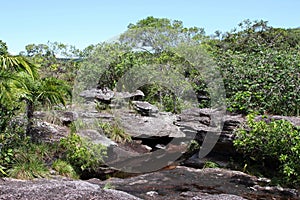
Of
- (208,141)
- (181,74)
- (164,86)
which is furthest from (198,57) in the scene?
(208,141)

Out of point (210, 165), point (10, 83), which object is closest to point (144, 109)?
point (210, 165)

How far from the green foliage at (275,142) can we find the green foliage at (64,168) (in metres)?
4.13

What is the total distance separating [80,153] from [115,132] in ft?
8.31

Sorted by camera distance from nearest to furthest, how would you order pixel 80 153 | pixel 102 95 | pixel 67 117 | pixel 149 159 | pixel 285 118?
pixel 80 153 < pixel 285 118 < pixel 67 117 < pixel 149 159 < pixel 102 95

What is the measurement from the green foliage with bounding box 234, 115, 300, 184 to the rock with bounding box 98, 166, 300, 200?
0.58m

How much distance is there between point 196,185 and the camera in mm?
8516

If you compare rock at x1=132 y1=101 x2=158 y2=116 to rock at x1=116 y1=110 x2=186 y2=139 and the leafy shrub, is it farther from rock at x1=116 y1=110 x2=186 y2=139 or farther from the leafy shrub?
the leafy shrub

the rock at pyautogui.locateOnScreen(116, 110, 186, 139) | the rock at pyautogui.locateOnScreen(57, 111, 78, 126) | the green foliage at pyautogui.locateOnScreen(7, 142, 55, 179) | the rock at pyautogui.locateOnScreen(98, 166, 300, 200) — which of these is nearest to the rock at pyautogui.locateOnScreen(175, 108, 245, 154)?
the rock at pyautogui.locateOnScreen(116, 110, 186, 139)

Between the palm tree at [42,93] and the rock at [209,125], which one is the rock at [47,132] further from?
the rock at [209,125]

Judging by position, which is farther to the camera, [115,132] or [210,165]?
[115,132]

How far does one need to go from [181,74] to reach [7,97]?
30.7ft

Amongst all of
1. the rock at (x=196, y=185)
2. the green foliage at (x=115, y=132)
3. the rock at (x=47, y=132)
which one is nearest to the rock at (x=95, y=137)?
the rock at (x=47, y=132)

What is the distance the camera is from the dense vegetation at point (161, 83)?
25.8 feet

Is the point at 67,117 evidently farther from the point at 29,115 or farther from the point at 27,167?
the point at 27,167
